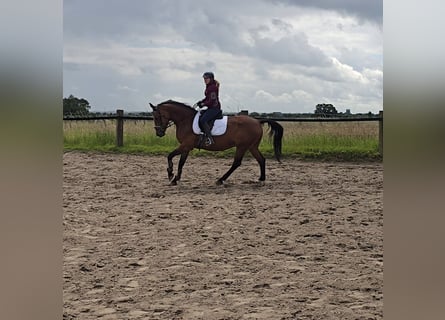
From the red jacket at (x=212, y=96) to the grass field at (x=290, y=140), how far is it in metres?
2.20

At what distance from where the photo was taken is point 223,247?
3.39 meters

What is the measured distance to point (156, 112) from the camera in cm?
618

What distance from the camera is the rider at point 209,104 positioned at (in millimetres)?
5781

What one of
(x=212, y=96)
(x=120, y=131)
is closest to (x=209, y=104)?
(x=212, y=96)

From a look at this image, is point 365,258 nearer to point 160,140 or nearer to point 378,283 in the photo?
point 378,283

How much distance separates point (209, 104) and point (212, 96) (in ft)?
0.36

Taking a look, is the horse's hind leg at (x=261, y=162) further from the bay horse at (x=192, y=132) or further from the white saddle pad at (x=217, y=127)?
the white saddle pad at (x=217, y=127)

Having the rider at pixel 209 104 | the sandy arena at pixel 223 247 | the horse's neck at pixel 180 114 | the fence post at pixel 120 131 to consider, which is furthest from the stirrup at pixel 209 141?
the fence post at pixel 120 131

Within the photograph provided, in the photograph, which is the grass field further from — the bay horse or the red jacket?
the red jacket

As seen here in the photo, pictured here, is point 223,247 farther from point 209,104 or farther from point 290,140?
point 290,140

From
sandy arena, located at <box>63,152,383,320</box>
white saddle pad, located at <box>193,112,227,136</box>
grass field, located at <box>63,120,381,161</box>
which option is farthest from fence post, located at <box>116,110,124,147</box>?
white saddle pad, located at <box>193,112,227,136</box>

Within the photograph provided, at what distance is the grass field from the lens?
802 cm
